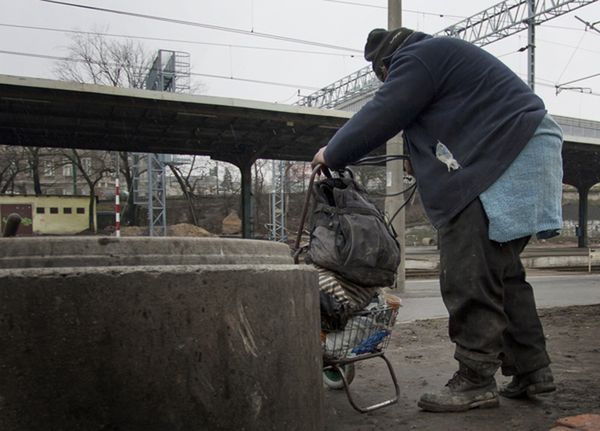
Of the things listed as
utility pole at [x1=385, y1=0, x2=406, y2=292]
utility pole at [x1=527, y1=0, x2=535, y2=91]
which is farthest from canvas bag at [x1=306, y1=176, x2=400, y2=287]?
utility pole at [x1=527, y1=0, x2=535, y2=91]

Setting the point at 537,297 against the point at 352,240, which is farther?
the point at 537,297

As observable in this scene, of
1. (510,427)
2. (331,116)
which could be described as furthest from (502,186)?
(331,116)

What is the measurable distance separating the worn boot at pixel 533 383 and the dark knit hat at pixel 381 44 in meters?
1.63

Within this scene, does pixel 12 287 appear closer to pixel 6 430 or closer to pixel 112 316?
pixel 112 316

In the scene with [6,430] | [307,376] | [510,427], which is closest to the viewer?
[6,430]

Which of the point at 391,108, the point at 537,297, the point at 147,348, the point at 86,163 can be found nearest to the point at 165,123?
the point at 537,297

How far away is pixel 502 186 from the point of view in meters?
2.48

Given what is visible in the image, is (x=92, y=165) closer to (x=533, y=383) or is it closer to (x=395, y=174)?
(x=395, y=174)

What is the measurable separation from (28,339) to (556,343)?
392cm

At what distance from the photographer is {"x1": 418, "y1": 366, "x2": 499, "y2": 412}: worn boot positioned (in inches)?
100.0

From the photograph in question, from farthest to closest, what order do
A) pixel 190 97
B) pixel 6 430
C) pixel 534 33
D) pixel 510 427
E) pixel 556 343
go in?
pixel 534 33 < pixel 190 97 < pixel 556 343 < pixel 510 427 < pixel 6 430

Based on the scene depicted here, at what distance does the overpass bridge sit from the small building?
21.4 metres

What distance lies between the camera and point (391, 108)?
2.53m

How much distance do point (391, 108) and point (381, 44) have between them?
1.50 ft
